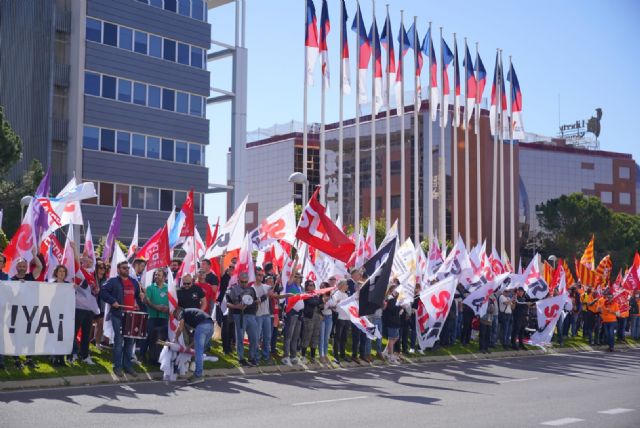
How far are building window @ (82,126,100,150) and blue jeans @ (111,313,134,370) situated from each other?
118ft

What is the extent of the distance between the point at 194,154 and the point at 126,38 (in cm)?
828

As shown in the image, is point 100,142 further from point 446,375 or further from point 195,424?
point 195,424

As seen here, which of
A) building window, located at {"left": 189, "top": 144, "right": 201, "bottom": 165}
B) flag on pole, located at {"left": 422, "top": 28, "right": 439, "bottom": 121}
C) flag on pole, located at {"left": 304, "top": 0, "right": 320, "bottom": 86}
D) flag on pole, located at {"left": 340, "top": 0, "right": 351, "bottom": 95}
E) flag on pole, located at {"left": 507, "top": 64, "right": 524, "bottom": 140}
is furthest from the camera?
building window, located at {"left": 189, "top": 144, "right": 201, "bottom": 165}

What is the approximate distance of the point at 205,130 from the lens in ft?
185

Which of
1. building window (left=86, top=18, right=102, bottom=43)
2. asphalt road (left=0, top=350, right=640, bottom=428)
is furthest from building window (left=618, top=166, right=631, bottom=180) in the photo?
asphalt road (left=0, top=350, right=640, bottom=428)

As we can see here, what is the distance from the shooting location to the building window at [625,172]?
103 metres

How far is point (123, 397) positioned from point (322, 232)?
21.8 ft

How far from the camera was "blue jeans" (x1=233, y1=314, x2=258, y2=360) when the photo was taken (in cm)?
1827

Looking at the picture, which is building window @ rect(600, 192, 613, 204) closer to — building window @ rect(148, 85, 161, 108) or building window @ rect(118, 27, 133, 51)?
building window @ rect(148, 85, 161, 108)

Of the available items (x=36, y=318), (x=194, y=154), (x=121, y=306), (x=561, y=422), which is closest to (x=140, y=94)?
(x=194, y=154)

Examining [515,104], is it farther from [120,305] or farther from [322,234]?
[120,305]

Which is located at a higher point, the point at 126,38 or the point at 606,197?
the point at 126,38

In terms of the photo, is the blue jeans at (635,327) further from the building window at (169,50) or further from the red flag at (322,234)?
the building window at (169,50)

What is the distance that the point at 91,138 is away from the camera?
5097cm
